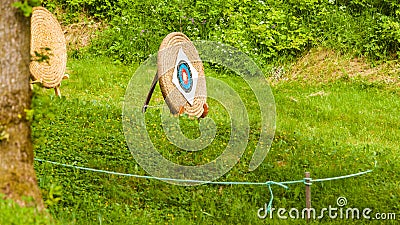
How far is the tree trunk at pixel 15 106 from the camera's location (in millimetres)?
4082

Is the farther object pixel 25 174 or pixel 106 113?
pixel 106 113

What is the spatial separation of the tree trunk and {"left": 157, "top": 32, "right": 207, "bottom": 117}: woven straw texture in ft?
12.3

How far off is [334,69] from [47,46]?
512 cm

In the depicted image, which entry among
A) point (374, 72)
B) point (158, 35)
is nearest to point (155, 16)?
point (158, 35)

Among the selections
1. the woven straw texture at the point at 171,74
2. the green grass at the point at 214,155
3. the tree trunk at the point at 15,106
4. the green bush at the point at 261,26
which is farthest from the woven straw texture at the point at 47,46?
the tree trunk at the point at 15,106

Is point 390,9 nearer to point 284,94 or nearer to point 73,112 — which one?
point 284,94

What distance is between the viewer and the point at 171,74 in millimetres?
8133

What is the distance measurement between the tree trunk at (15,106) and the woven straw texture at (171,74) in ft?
12.3

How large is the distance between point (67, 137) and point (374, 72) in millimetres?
6229

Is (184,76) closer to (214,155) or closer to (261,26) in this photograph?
(214,155)

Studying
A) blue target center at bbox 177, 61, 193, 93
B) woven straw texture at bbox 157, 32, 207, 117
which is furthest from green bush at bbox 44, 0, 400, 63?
blue target center at bbox 177, 61, 193, 93

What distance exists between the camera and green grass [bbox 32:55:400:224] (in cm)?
586

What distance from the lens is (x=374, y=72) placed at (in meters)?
11.4

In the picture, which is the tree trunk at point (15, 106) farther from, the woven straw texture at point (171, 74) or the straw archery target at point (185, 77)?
the straw archery target at point (185, 77)
